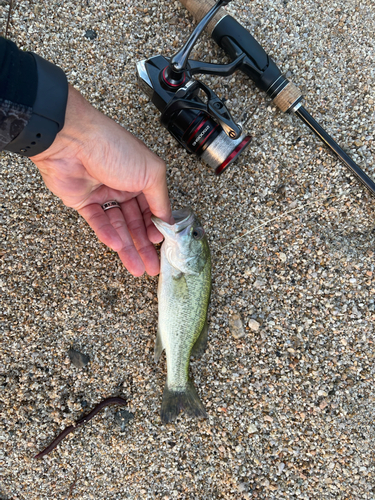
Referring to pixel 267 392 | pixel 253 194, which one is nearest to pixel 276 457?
pixel 267 392

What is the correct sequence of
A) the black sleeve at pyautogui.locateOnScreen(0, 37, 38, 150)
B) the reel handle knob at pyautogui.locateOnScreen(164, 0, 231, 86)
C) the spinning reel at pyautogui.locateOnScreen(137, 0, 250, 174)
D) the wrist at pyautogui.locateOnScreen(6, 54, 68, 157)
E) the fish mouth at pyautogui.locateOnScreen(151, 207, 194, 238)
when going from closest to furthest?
1. the black sleeve at pyautogui.locateOnScreen(0, 37, 38, 150)
2. the wrist at pyautogui.locateOnScreen(6, 54, 68, 157)
3. the reel handle knob at pyautogui.locateOnScreen(164, 0, 231, 86)
4. the spinning reel at pyautogui.locateOnScreen(137, 0, 250, 174)
5. the fish mouth at pyautogui.locateOnScreen(151, 207, 194, 238)

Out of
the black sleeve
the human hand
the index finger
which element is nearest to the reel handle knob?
the human hand

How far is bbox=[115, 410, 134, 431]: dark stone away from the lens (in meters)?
2.72

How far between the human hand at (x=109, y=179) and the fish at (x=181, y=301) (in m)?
0.19

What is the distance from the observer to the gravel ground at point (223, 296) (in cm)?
269

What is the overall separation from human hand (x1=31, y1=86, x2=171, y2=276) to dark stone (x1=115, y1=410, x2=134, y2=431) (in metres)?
1.26

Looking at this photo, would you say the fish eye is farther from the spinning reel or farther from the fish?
the spinning reel

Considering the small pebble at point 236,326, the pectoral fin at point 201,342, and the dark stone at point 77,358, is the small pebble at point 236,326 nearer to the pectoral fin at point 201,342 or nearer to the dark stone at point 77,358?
the pectoral fin at point 201,342

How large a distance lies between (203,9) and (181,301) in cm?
266

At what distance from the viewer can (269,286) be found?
2902mm

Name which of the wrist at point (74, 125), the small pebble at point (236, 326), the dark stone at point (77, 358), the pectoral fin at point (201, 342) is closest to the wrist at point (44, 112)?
the wrist at point (74, 125)

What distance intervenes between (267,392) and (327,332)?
2.61ft

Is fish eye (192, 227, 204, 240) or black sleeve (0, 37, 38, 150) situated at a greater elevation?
black sleeve (0, 37, 38, 150)

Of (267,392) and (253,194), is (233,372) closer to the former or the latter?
(267,392)
